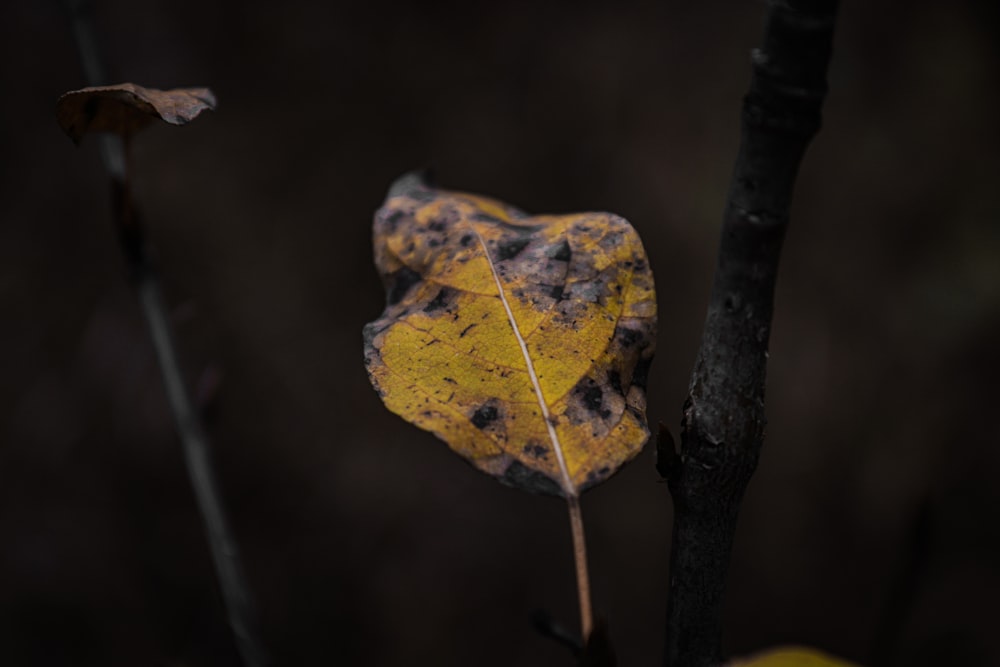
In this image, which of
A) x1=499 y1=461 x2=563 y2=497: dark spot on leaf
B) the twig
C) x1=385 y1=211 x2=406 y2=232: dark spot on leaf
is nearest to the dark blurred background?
the twig

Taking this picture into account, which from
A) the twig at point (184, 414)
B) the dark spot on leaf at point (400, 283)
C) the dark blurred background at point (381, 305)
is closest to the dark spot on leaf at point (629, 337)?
the dark spot on leaf at point (400, 283)

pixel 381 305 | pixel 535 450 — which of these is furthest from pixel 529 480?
pixel 381 305

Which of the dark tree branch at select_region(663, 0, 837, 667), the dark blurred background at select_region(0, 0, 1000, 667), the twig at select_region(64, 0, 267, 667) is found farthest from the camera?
the dark blurred background at select_region(0, 0, 1000, 667)

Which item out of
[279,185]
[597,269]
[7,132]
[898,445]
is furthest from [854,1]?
[7,132]

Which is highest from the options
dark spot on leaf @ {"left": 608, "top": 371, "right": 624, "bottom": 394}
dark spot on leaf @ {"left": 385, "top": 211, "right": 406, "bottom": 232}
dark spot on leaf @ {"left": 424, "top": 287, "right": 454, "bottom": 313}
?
dark spot on leaf @ {"left": 385, "top": 211, "right": 406, "bottom": 232}

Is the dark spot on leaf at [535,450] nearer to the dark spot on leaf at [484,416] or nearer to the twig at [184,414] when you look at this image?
the dark spot on leaf at [484,416]

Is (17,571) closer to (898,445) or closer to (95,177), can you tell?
(95,177)

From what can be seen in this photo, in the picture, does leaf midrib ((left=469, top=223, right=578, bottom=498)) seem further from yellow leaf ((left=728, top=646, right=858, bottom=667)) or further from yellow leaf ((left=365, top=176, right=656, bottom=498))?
yellow leaf ((left=728, top=646, right=858, bottom=667))
